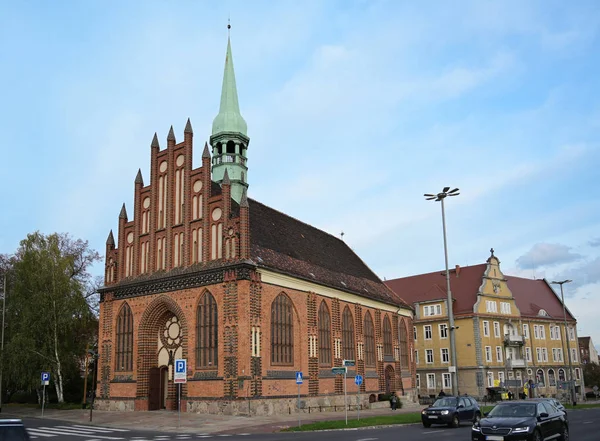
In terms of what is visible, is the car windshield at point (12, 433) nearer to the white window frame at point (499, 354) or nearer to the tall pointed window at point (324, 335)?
the tall pointed window at point (324, 335)

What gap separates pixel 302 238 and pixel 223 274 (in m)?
13.8

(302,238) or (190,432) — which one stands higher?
(302,238)

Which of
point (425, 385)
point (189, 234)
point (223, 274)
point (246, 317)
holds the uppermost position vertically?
point (189, 234)

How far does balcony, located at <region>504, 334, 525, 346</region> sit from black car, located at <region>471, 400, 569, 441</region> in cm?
4997

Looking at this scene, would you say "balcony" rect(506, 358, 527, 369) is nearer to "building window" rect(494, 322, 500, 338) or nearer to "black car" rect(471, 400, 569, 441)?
"building window" rect(494, 322, 500, 338)

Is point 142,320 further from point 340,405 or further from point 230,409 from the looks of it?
point 340,405

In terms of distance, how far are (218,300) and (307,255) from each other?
38.3ft

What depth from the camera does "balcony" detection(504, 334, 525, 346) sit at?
218 ft

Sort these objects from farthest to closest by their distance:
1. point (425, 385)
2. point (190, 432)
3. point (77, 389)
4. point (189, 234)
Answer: point (425, 385) → point (77, 389) → point (189, 234) → point (190, 432)

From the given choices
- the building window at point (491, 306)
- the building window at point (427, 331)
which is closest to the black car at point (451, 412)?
the building window at point (491, 306)

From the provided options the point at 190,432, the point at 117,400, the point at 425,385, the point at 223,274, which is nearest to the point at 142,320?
the point at 117,400

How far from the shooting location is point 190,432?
2584cm

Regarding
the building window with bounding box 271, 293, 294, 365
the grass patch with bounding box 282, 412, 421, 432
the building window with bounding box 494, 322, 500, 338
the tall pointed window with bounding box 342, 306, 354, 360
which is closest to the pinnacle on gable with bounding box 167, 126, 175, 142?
the building window with bounding box 271, 293, 294, 365

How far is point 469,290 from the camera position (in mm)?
67750
